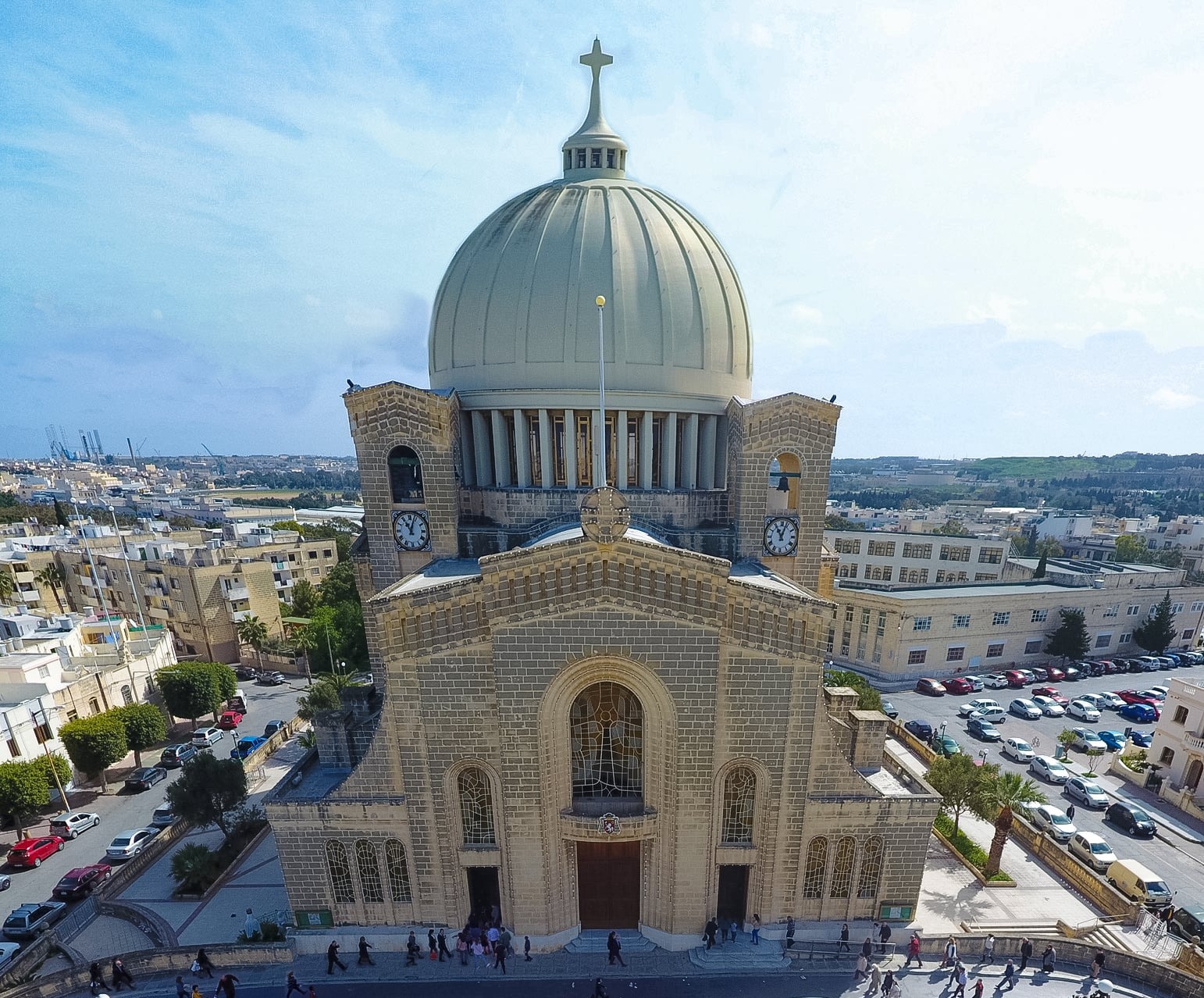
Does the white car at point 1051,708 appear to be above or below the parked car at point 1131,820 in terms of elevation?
below

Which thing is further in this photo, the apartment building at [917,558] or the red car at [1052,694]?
the apartment building at [917,558]

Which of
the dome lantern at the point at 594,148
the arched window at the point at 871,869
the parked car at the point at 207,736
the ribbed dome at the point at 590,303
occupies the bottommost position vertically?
the parked car at the point at 207,736

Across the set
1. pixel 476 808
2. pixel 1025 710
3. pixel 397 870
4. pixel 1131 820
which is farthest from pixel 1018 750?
pixel 397 870

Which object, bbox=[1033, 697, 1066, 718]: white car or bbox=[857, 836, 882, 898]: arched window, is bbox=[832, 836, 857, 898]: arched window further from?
bbox=[1033, 697, 1066, 718]: white car

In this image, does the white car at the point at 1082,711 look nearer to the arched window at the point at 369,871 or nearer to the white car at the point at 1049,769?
the white car at the point at 1049,769

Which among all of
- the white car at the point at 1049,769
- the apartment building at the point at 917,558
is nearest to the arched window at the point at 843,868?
the white car at the point at 1049,769

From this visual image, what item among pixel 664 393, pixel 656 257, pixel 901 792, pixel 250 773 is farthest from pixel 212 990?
pixel 656 257

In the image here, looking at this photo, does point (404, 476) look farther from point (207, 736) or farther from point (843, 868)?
point (207, 736)

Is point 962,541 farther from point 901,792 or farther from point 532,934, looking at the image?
point 532,934

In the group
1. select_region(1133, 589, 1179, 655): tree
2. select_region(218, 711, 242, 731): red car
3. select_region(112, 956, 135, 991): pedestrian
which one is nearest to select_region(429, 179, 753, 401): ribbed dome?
select_region(112, 956, 135, 991): pedestrian
